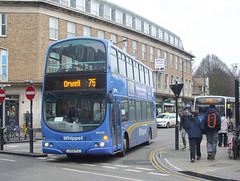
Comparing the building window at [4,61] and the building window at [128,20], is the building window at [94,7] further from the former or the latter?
the building window at [4,61]

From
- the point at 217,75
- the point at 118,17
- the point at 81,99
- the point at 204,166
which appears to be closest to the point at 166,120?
the point at 118,17

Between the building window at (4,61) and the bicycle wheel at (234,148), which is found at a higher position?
→ the building window at (4,61)

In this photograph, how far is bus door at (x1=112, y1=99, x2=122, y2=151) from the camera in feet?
40.8

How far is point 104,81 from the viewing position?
11898 mm

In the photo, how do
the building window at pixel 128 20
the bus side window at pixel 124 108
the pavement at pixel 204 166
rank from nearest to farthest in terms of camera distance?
1. the pavement at pixel 204 166
2. the bus side window at pixel 124 108
3. the building window at pixel 128 20

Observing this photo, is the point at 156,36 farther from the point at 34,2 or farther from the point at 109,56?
the point at 109,56

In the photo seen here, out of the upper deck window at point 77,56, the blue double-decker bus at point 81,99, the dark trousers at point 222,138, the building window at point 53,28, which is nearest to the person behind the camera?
the blue double-decker bus at point 81,99

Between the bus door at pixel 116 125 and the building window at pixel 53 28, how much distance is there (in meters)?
22.4

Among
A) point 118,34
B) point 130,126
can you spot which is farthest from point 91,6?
point 130,126

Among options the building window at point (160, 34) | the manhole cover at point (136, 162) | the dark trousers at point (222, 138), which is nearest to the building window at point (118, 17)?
the building window at point (160, 34)

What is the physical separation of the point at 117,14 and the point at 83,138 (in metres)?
34.9

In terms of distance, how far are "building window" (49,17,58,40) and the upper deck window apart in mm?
21925

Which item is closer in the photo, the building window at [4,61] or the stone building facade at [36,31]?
the stone building facade at [36,31]

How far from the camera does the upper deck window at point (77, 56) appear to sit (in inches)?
479
